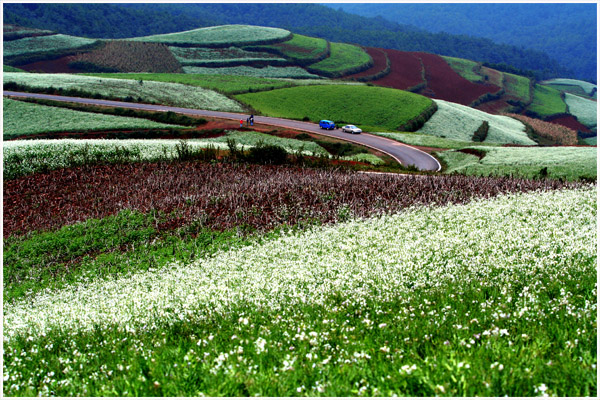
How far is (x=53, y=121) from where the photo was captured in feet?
190

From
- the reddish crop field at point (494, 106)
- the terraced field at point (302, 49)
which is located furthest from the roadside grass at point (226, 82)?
the reddish crop field at point (494, 106)

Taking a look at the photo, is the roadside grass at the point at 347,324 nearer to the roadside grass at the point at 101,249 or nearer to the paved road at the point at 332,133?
the roadside grass at the point at 101,249

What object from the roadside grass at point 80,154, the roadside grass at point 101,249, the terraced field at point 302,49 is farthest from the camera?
the terraced field at point 302,49

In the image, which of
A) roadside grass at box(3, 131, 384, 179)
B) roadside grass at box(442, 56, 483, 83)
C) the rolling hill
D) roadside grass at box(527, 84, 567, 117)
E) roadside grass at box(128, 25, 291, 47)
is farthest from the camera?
roadside grass at box(128, 25, 291, 47)

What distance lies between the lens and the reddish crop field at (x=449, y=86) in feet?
457

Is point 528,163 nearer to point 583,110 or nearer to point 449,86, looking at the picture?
point 449,86

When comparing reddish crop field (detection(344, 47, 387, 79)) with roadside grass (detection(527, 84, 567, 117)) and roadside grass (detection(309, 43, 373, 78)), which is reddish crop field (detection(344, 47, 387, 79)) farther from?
roadside grass (detection(527, 84, 567, 117))

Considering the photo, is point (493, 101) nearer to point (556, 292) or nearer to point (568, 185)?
point (568, 185)

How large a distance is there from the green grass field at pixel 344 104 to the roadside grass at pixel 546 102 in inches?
2728

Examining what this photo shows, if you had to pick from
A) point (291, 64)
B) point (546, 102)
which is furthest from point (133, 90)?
point (546, 102)

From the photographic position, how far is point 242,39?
169 m

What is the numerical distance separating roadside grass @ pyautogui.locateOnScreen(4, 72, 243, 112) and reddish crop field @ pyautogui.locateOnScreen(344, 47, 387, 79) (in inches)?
2623

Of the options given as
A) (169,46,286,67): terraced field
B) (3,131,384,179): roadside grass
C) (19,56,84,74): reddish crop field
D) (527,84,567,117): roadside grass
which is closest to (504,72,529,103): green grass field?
(527,84,567,117): roadside grass

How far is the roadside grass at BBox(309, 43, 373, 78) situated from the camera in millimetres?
143875
